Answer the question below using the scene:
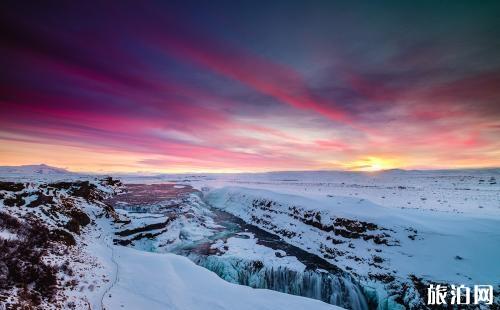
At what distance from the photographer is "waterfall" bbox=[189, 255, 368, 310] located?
19984 mm

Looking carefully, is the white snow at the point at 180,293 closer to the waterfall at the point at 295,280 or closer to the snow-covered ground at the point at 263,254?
the snow-covered ground at the point at 263,254

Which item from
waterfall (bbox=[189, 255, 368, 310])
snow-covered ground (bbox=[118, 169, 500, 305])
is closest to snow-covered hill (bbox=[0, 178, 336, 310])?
waterfall (bbox=[189, 255, 368, 310])

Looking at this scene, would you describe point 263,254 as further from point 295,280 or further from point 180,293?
point 180,293

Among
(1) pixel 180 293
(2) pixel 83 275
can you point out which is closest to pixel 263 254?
(1) pixel 180 293

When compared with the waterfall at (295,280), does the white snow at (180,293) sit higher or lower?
higher

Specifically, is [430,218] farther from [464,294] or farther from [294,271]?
[294,271]

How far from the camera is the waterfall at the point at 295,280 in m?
20.0

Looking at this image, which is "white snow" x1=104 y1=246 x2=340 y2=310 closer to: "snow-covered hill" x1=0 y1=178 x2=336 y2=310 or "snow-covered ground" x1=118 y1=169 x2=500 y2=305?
"snow-covered hill" x1=0 y1=178 x2=336 y2=310

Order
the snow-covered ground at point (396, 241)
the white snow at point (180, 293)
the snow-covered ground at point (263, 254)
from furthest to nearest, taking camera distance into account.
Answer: the snow-covered ground at point (396, 241) < the snow-covered ground at point (263, 254) < the white snow at point (180, 293)

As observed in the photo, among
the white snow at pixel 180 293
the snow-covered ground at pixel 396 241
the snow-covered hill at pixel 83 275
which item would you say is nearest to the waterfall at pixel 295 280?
the snow-covered ground at pixel 396 241

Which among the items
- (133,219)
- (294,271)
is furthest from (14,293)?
(133,219)

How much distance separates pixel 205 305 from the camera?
12539 millimetres

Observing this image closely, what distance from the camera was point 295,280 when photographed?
21656 mm

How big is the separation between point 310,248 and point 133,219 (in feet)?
72.0
